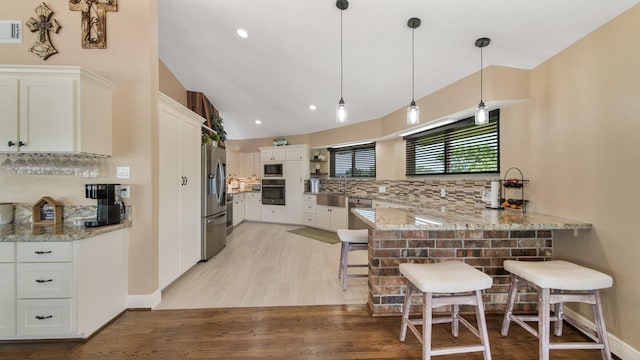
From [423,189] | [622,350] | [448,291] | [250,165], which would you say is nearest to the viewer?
[448,291]

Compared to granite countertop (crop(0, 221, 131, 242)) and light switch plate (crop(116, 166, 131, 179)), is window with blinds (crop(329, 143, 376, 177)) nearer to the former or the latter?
light switch plate (crop(116, 166, 131, 179))

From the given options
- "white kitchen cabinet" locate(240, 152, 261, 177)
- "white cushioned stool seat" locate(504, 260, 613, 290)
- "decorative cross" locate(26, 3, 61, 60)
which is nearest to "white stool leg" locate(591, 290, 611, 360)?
"white cushioned stool seat" locate(504, 260, 613, 290)

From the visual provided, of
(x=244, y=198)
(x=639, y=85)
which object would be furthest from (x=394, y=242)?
(x=244, y=198)

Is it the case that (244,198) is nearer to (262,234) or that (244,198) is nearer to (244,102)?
(262,234)

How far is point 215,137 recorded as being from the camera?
14.8 feet

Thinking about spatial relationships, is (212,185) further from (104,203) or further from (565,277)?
(565,277)

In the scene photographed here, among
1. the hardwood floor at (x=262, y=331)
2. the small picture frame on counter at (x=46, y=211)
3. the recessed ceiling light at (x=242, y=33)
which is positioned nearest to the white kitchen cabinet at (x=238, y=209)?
the hardwood floor at (x=262, y=331)

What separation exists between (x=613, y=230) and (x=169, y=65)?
5529 millimetres

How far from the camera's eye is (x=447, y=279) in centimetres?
153

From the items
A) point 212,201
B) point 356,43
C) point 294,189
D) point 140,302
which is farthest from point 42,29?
point 294,189

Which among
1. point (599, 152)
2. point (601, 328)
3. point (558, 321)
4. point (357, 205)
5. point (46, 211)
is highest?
point (599, 152)

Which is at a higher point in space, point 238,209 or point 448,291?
point 448,291

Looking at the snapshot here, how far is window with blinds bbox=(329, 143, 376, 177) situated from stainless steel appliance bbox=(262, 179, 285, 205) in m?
1.42

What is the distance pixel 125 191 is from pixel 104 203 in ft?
0.64
